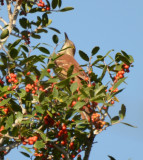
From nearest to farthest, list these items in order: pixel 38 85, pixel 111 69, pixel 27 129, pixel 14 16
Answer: pixel 27 129, pixel 38 85, pixel 111 69, pixel 14 16

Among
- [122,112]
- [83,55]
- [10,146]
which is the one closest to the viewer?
[10,146]

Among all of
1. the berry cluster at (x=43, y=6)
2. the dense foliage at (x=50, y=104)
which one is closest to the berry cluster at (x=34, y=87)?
the dense foliage at (x=50, y=104)

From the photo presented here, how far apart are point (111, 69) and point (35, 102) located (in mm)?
860

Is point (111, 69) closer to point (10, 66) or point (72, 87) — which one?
point (72, 87)

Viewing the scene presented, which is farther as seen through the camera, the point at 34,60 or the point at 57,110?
the point at 34,60

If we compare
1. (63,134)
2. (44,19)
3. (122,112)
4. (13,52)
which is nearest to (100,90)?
(122,112)

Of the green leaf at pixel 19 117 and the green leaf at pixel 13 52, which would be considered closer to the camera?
the green leaf at pixel 19 117

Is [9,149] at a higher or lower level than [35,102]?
lower

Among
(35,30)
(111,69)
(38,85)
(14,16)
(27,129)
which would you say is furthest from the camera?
(35,30)

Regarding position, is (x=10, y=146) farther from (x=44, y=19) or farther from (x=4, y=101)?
(x=44, y=19)

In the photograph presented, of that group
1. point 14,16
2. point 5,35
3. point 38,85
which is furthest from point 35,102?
point 14,16

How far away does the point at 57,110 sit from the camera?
377cm

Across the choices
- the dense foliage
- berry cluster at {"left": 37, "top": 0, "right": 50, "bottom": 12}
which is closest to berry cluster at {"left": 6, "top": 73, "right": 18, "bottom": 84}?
the dense foliage

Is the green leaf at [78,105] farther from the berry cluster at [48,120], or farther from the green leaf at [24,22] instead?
the green leaf at [24,22]
